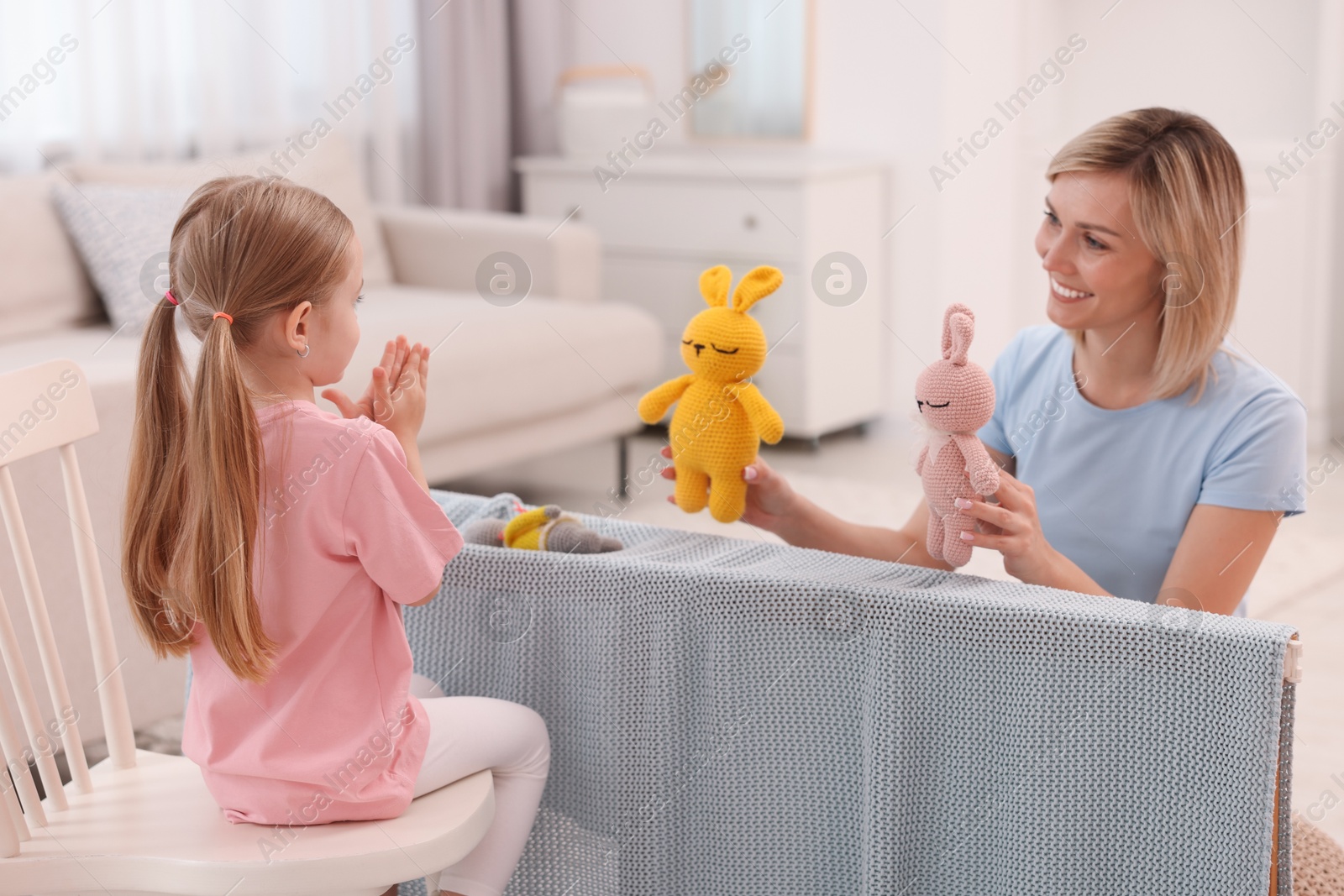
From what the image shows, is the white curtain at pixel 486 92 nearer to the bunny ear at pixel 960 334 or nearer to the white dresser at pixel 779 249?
the white dresser at pixel 779 249

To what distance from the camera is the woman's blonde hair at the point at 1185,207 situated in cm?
119

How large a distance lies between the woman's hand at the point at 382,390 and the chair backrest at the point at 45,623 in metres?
0.23

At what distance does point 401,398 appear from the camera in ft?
3.65

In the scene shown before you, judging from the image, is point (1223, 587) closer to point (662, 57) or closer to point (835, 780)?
point (835, 780)

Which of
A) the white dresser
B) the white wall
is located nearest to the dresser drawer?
the white dresser

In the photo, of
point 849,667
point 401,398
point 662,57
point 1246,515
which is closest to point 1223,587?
point 1246,515

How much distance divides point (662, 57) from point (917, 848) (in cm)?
335

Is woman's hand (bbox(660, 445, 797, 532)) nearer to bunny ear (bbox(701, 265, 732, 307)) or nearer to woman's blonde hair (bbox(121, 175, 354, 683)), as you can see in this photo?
bunny ear (bbox(701, 265, 732, 307))

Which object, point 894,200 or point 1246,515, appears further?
point 894,200

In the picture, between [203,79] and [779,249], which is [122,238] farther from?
[779,249]

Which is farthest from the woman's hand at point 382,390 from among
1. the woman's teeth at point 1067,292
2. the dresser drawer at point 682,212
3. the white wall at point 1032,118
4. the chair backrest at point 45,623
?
the white wall at point 1032,118

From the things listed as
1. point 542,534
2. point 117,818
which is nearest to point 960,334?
point 542,534

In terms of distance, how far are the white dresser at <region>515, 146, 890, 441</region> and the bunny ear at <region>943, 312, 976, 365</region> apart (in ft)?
7.12

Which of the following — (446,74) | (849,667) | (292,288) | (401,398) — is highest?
(446,74)
